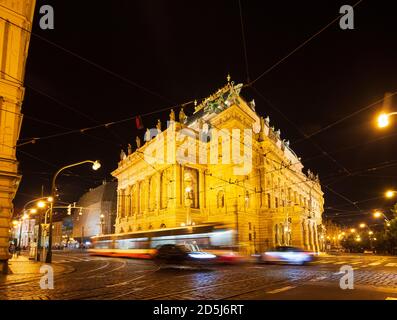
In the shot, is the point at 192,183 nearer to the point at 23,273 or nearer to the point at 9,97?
the point at 23,273

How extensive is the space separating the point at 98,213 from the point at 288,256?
73109 millimetres

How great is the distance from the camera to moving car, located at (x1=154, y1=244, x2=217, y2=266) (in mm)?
24484

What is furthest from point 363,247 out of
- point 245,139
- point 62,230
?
point 62,230

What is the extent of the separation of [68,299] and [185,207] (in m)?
43.9

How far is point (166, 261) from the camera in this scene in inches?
1040

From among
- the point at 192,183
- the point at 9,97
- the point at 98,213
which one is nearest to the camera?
the point at 9,97

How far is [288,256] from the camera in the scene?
3105cm

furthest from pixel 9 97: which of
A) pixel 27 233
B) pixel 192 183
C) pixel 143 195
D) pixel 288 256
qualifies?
pixel 27 233

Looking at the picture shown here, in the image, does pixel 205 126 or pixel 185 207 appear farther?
pixel 205 126

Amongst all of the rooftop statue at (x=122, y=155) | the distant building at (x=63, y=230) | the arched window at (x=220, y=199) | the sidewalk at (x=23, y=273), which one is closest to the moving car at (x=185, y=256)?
the sidewalk at (x=23, y=273)

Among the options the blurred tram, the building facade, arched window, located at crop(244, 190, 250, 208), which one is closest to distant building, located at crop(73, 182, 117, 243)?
the blurred tram

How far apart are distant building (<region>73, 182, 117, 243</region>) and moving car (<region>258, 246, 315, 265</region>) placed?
60.7m

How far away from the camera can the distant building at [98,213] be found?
9194 centimetres
